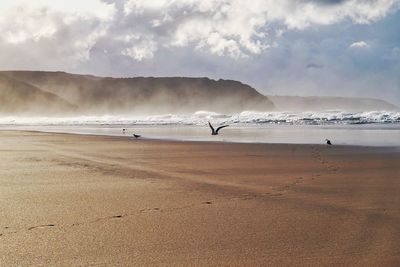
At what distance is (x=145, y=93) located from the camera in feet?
471

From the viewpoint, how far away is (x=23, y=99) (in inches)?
4786

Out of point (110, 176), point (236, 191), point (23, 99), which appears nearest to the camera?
point (236, 191)

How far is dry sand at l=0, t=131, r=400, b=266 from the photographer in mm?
3633

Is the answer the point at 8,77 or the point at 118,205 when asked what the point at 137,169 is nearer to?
the point at 118,205

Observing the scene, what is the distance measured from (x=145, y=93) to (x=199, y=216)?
460ft

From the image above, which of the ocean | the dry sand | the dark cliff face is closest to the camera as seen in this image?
the dry sand

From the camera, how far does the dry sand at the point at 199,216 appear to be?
11.9 ft

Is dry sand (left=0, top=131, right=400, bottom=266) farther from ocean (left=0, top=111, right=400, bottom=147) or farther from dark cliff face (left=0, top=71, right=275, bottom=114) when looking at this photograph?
dark cliff face (left=0, top=71, right=275, bottom=114)

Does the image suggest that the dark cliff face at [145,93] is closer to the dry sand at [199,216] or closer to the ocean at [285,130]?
the ocean at [285,130]

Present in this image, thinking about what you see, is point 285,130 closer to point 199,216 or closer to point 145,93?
point 199,216

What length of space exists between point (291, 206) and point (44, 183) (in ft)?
12.6

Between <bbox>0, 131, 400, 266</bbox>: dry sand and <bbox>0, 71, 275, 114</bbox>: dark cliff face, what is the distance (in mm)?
124601

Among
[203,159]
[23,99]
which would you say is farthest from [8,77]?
[203,159]

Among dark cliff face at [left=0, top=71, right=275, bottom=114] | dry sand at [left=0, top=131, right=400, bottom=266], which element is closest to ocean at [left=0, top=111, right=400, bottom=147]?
dry sand at [left=0, top=131, right=400, bottom=266]
